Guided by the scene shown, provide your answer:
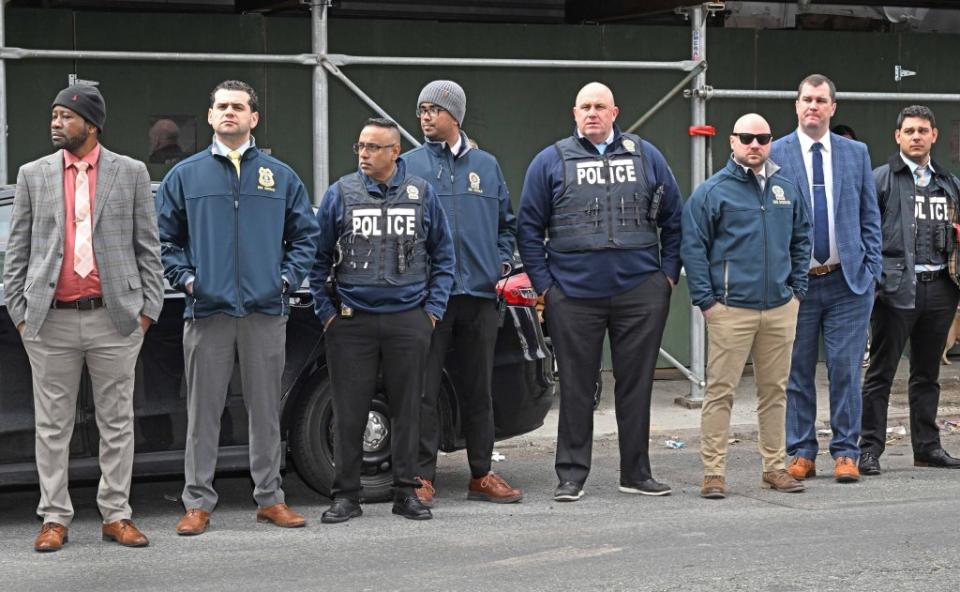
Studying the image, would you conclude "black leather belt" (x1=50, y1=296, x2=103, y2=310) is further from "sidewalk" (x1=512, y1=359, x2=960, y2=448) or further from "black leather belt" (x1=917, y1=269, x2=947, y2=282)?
"black leather belt" (x1=917, y1=269, x2=947, y2=282)

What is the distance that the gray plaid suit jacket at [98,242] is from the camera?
256 inches

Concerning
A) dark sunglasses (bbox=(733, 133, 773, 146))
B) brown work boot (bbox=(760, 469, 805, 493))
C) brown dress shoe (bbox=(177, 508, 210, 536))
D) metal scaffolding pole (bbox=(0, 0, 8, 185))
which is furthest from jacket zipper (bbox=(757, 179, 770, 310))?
metal scaffolding pole (bbox=(0, 0, 8, 185))

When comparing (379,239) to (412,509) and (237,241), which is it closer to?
(237,241)

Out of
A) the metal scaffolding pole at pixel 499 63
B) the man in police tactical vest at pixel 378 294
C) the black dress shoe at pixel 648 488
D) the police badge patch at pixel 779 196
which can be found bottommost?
the black dress shoe at pixel 648 488

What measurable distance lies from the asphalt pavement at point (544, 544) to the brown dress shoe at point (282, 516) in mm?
59

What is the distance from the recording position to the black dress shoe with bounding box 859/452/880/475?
8.55 metres

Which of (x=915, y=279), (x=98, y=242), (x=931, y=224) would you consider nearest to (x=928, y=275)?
(x=915, y=279)

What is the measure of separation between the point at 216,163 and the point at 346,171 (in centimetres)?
439

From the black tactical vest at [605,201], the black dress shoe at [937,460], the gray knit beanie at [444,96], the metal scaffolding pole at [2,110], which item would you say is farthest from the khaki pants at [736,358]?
the metal scaffolding pole at [2,110]

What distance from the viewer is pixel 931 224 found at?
28.4 feet

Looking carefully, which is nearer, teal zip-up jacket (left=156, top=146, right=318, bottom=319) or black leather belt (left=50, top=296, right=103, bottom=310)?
black leather belt (left=50, top=296, right=103, bottom=310)

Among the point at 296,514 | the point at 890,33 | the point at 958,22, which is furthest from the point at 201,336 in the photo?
the point at 958,22

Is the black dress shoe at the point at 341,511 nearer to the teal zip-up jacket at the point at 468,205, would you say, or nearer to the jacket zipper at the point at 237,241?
the jacket zipper at the point at 237,241

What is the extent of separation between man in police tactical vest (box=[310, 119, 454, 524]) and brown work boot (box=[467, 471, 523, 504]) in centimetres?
53
